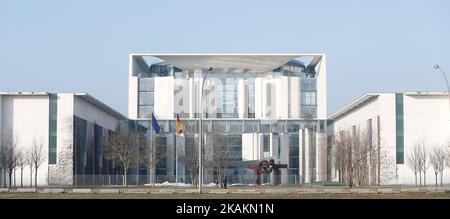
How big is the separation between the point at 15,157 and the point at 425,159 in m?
43.0

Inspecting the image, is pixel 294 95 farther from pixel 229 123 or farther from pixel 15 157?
pixel 15 157

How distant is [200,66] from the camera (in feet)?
397

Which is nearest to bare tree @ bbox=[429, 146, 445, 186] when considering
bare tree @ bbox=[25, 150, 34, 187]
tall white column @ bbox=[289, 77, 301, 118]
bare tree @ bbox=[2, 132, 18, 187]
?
tall white column @ bbox=[289, 77, 301, 118]

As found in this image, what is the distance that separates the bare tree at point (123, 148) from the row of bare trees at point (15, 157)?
9031 millimetres

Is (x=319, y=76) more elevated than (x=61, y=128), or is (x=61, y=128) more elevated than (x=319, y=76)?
(x=319, y=76)

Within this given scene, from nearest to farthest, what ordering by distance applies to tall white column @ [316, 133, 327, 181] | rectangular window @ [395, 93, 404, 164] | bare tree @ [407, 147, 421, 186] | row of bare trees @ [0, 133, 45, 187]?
row of bare trees @ [0, 133, 45, 187] < bare tree @ [407, 147, 421, 186] < rectangular window @ [395, 93, 404, 164] < tall white column @ [316, 133, 327, 181]

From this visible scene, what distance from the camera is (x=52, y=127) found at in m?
87.4

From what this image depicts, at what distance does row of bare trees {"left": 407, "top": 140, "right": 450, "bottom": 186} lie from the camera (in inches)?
3344

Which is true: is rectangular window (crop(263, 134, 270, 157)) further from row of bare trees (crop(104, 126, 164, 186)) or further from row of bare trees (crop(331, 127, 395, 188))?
row of bare trees (crop(104, 126, 164, 186))

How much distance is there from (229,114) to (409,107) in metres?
34.5

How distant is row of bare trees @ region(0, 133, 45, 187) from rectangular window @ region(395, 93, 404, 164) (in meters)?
38.9

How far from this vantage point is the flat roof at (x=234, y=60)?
117312 mm
